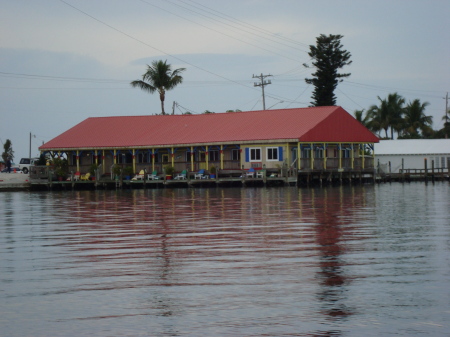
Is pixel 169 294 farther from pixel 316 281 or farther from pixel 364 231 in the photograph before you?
pixel 364 231

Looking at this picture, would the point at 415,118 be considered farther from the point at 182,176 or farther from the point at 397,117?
the point at 182,176

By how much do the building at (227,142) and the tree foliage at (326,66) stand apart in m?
13.7

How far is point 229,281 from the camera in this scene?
10789 mm

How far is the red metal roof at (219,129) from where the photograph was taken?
62656 millimetres

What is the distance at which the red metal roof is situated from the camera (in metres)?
62.7

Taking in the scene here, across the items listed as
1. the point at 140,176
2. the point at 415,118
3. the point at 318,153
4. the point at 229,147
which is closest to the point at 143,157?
the point at 140,176

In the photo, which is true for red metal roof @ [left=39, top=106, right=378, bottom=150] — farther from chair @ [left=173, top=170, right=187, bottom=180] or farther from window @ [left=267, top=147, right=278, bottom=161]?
chair @ [left=173, top=170, right=187, bottom=180]

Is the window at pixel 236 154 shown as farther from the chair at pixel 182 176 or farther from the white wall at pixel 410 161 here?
the white wall at pixel 410 161

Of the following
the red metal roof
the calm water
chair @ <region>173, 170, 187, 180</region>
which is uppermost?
the red metal roof

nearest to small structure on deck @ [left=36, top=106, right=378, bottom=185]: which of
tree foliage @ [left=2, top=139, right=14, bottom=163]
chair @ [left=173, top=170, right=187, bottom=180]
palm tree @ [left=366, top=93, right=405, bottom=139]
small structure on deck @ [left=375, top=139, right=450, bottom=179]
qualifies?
chair @ [left=173, top=170, right=187, bottom=180]

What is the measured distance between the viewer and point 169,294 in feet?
32.6

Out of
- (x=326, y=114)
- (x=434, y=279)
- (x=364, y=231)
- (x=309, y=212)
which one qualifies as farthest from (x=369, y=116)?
(x=434, y=279)

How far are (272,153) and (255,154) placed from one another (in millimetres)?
1418

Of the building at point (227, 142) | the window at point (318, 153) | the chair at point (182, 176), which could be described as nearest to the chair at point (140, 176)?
the building at point (227, 142)
